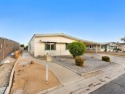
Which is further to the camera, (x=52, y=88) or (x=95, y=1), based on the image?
(x=95, y=1)

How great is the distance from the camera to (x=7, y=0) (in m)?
12.2

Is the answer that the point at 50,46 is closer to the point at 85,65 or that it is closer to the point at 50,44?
the point at 50,44


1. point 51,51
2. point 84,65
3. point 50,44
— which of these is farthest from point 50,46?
point 84,65

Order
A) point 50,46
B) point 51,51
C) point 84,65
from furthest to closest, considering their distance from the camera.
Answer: point 51,51 < point 50,46 < point 84,65

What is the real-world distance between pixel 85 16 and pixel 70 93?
15.2m

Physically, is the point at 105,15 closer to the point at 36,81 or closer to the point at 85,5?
the point at 85,5

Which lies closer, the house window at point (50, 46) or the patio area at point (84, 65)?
the patio area at point (84, 65)

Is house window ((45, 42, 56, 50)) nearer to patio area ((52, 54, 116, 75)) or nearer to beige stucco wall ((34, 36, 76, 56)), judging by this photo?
beige stucco wall ((34, 36, 76, 56))

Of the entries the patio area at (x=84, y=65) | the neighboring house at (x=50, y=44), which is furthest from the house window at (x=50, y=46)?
the patio area at (x=84, y=65)

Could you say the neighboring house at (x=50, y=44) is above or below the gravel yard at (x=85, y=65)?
above

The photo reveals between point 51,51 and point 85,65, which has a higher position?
point 51,51

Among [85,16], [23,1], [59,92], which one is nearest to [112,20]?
[85,16]

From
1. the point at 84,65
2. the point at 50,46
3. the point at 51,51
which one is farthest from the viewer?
the point at 51,51

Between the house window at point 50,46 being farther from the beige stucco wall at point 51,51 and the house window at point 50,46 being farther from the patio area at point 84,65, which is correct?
the patio area at point 84,65
